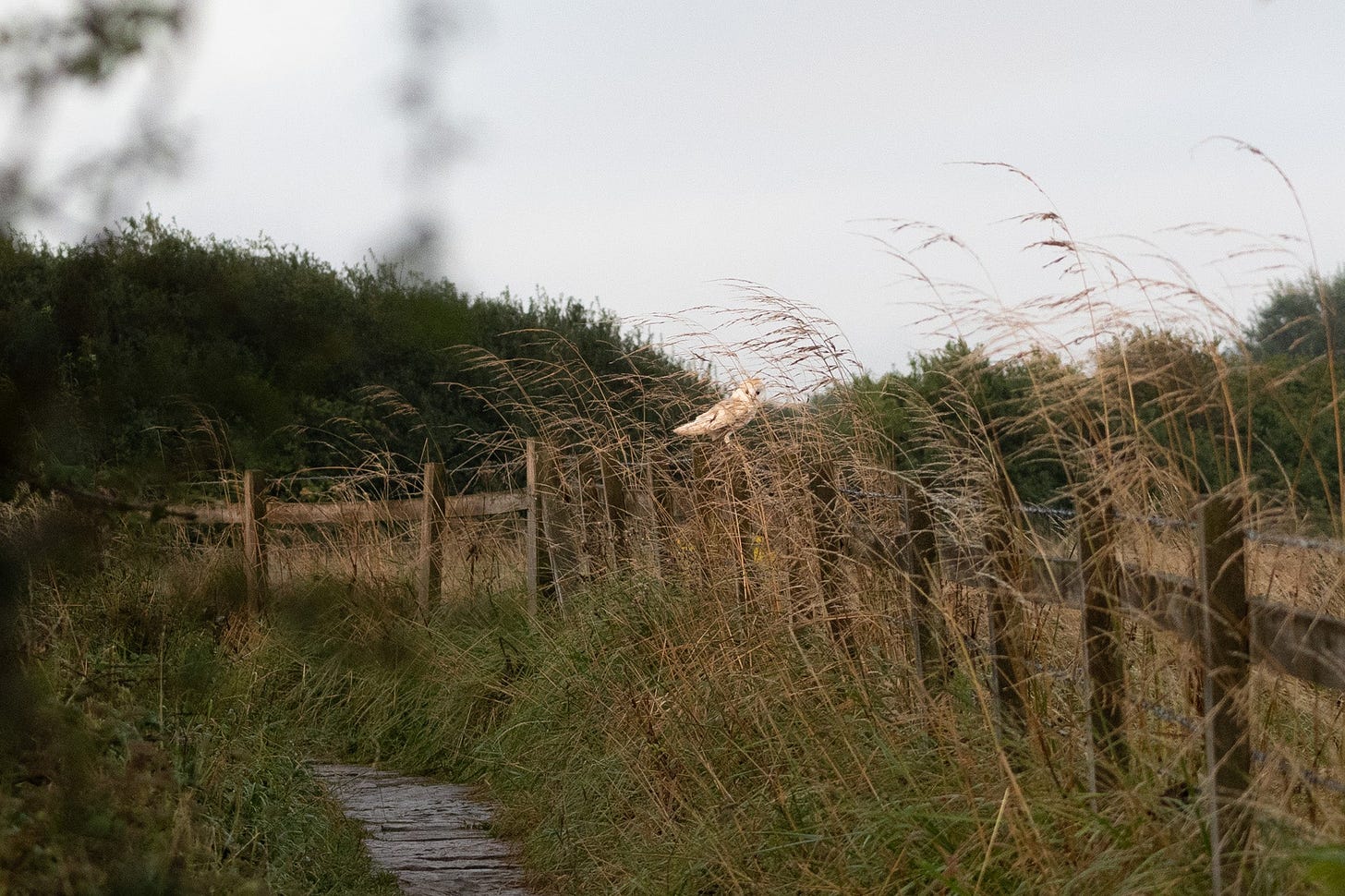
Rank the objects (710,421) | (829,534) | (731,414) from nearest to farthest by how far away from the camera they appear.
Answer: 1. (829,534)
2. (731,414)
3. (710,421)

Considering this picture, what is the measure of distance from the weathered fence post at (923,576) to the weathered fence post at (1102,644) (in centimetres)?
76

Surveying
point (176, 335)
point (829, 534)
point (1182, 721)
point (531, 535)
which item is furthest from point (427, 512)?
point (176, 335)

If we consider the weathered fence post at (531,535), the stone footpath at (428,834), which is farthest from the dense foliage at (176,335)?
the weathered fence post at (531,535)

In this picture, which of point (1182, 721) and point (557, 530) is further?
point (557, 530)

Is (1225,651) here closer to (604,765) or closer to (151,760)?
(151,760)

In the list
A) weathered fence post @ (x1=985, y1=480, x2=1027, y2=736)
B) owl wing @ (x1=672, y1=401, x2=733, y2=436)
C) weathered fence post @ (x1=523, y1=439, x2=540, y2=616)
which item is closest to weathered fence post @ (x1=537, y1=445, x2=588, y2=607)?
weathered fence post @ (x1=523, y1=439, x2=540, y2=616)

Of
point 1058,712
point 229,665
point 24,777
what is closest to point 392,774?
point 229,665

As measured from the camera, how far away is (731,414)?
4.46 metres

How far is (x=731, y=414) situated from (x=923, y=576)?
1.14m

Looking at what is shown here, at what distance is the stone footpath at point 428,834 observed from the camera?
4.16 m

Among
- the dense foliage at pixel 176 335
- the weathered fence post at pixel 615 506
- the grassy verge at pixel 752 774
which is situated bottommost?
the grassy verge at pixel 752 774

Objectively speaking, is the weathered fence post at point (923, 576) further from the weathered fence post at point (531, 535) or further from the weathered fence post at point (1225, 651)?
the weathered fence post at point (531, 535)

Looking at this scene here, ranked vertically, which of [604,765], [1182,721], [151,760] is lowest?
[604,765]

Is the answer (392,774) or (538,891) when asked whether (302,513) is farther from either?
(538,891)
